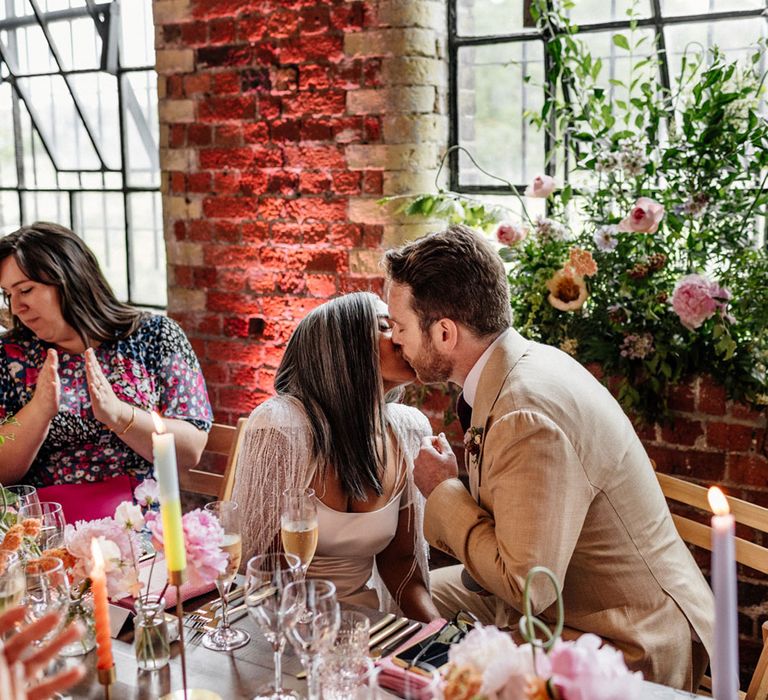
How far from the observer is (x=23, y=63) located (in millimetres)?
3994

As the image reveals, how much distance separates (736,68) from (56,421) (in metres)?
2.15

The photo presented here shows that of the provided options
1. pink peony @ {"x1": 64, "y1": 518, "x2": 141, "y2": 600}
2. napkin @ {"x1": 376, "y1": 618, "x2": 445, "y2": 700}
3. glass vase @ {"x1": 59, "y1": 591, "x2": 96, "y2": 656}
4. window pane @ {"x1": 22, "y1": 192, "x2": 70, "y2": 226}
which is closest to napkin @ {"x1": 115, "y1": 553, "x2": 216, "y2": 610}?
glass vase @ {"x1": 59, "y1": 591, "x2": 96, "y2": 656}

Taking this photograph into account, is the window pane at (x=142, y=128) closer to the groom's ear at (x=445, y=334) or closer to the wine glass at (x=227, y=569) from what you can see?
the groom's ear at (x=445, y=334)

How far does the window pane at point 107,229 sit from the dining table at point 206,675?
260 centimetres

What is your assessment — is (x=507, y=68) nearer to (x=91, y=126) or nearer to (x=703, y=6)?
(x=703, y=6)

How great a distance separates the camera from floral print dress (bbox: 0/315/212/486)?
2.57 meters

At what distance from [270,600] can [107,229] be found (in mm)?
2950

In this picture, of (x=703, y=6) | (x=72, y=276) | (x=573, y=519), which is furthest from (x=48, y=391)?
(x=703, y=6)

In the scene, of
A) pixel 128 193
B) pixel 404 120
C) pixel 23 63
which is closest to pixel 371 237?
pixel 404 120

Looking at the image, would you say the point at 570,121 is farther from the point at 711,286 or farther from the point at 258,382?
the point at 258,382

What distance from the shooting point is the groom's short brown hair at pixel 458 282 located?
1.92 meters

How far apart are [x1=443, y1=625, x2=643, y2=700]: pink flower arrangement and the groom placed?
70cm

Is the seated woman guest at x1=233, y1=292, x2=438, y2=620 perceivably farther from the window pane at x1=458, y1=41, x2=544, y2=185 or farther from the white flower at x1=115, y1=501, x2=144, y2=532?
the window pane at x1=458, y1=41, x2=544, y2=185

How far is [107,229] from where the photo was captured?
12.8ft
